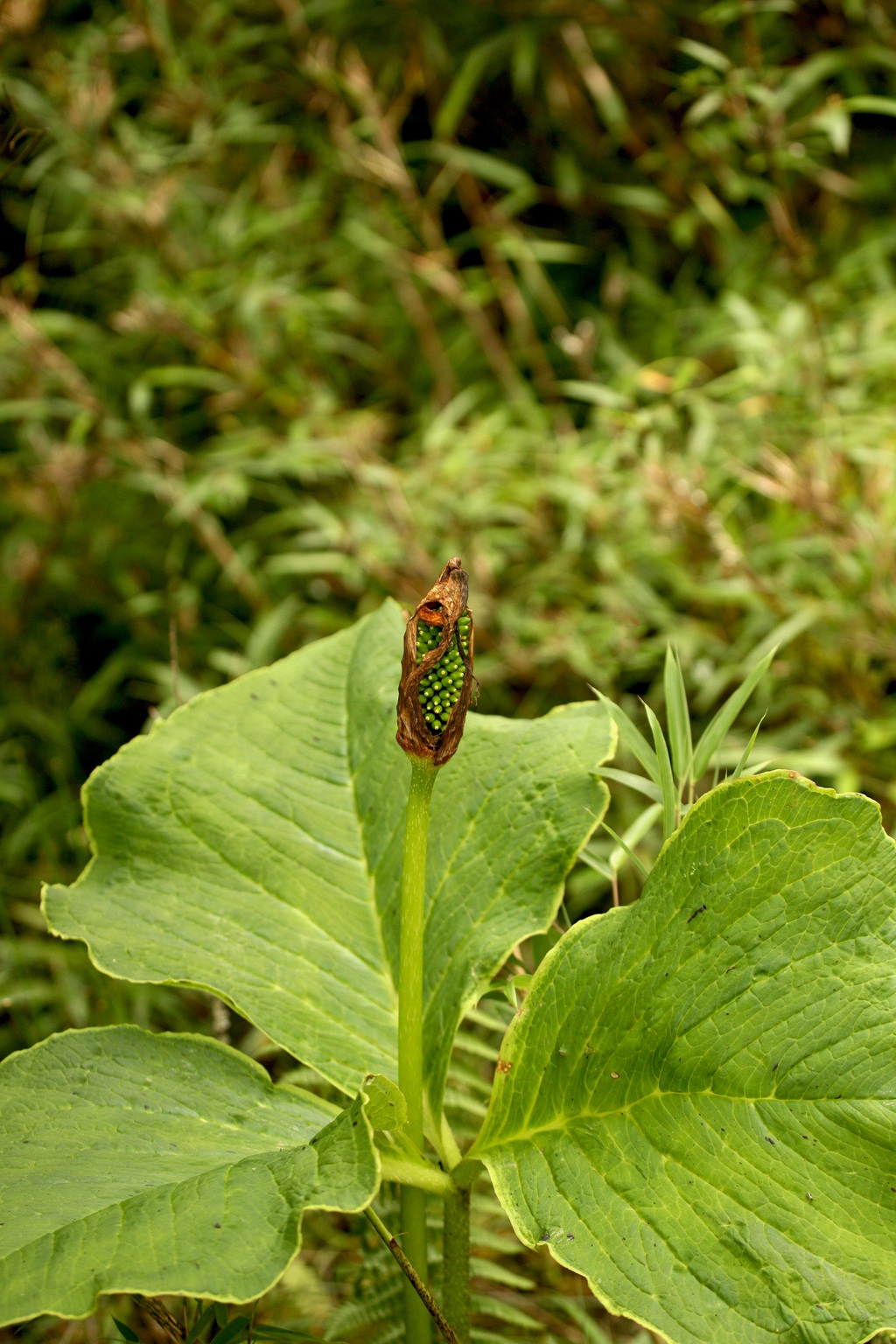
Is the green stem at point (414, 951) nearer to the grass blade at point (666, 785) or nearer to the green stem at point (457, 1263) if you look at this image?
the green stem at point (457, 1263)

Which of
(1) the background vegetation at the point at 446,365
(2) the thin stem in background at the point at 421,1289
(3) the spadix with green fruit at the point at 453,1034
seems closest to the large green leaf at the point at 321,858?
(3) the spadix with green fruit at the point at 453,1034

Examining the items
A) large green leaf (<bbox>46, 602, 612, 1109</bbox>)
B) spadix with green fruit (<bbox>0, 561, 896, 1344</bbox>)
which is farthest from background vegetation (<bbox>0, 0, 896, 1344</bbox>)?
spadix with green fruit (<bbox>0, 561, 896, 1344</bbox>)

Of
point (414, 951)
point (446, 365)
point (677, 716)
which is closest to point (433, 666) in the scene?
point (414, 951)

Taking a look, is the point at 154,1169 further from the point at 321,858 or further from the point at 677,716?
the point at 677,716

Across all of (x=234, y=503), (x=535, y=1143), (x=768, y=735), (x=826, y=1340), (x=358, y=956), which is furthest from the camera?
(x=234, y=503)

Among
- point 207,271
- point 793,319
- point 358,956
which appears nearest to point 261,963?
point 358,956

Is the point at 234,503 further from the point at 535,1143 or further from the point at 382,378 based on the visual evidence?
the point at 535,1143
